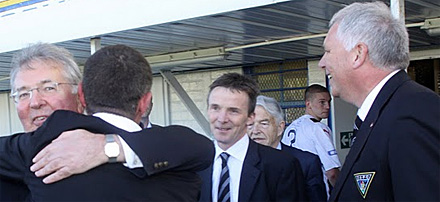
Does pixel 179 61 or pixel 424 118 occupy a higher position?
pixel 179 61

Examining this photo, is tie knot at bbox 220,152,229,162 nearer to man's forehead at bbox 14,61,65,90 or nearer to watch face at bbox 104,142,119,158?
man's forehead at bbox 14,61,65,90

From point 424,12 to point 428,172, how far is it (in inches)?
126

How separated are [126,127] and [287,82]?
6471mm

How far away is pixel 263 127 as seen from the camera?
137 inches

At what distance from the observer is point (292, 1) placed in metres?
3.41

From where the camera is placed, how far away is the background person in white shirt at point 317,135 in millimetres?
5098

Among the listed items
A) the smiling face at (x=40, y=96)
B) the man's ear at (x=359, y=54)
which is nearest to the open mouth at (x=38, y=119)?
the smiling face at (x=40, y=96)

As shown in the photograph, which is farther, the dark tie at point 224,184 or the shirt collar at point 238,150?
the shirt collar at point 238,150

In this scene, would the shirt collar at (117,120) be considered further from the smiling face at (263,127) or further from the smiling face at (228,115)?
the smiling face at (263,127)

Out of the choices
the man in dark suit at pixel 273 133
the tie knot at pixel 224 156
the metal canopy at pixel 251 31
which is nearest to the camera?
the tie knot at pixel 224 156

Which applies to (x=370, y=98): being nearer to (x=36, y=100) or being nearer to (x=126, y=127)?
(x=126, y=127)

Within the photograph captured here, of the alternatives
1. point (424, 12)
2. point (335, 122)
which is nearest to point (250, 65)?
point (335, 122)

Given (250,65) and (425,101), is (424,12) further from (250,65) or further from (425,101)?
(250,65)

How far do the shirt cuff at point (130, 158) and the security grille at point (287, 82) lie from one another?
6253 mm
